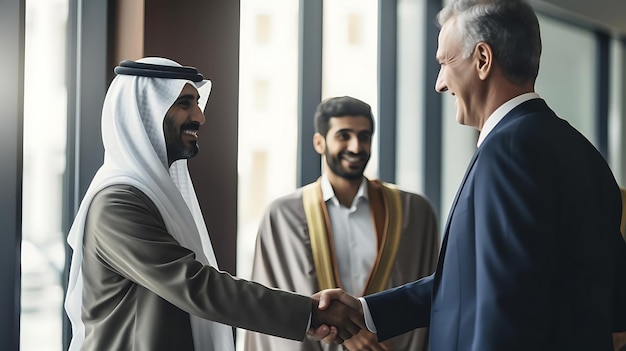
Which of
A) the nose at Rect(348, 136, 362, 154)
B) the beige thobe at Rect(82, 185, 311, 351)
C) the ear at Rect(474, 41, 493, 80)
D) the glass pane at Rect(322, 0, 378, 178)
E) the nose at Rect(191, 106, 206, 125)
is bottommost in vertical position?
the beige thobe at Rect(82, 185, 311, 351)

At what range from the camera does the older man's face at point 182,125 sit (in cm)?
254

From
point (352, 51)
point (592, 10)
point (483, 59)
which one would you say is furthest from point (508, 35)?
point (592, 10)

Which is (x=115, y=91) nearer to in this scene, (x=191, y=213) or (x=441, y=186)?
(x=191, y=213)

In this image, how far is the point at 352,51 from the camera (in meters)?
4.97

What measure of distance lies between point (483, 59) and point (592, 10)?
4.86m

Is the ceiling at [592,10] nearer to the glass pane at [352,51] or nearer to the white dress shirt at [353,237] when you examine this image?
the glass pane at [352,51]

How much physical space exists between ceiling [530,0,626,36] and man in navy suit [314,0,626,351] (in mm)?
4111

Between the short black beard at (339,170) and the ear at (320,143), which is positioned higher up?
the ear at (320,143)

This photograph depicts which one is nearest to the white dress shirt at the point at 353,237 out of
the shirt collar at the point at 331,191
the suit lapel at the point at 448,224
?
the shirt collar at the point at 331,191

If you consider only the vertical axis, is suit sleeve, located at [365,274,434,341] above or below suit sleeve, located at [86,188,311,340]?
below

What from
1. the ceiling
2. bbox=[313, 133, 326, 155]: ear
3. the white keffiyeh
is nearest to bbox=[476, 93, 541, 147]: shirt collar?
the white keffiyeh

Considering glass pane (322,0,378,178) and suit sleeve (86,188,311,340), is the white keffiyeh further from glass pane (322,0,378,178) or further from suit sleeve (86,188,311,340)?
glass pane (322,0,378,178)

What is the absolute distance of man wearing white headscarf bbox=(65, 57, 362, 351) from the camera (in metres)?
2.26

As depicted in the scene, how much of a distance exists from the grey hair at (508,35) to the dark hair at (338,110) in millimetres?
1568
